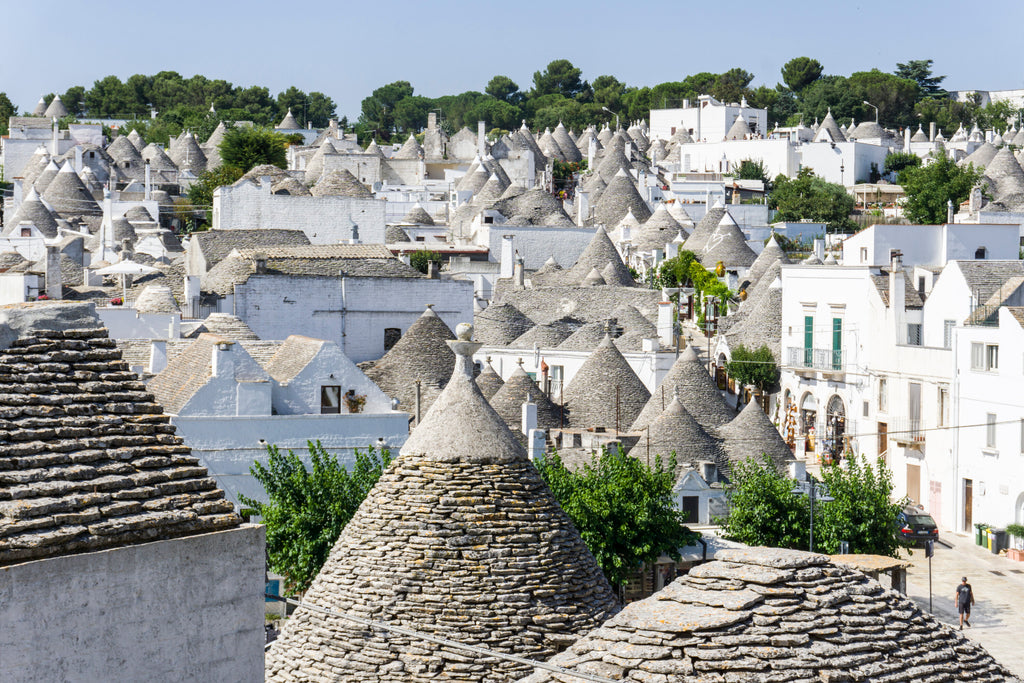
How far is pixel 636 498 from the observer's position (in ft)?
87.9

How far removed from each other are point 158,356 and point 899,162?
79.4 m

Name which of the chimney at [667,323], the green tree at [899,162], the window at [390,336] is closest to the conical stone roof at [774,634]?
the window at [390,336]

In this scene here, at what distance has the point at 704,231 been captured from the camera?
74.2m

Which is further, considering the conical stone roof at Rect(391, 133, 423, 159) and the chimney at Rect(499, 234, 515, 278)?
the conical stone roof at Rect(391, 133, 423, 159)

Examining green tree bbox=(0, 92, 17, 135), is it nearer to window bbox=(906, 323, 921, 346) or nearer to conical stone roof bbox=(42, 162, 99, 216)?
conical stone roof bbox=(42, 162, 99, 216)

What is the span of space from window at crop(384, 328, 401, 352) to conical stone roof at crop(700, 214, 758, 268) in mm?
27363

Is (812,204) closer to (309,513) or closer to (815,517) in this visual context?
(815,517)

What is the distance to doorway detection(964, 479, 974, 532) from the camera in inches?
1563

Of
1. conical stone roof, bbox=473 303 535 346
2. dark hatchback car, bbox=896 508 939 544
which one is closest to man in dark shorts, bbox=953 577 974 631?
dark hatchback car, bbox=896 508 939 544

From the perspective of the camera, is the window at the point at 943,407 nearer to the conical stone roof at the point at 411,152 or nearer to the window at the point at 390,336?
the window at the point at 390,336

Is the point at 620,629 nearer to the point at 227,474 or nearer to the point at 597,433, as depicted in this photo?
the point at 227,474

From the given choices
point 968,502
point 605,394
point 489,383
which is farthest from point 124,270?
point 968,502

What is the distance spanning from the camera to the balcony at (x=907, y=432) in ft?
140

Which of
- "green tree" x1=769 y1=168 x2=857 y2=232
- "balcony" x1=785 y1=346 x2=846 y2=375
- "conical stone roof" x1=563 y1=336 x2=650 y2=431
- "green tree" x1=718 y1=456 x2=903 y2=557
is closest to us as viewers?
"green tree" x1=718 y1=456 x2=903 y2=557
